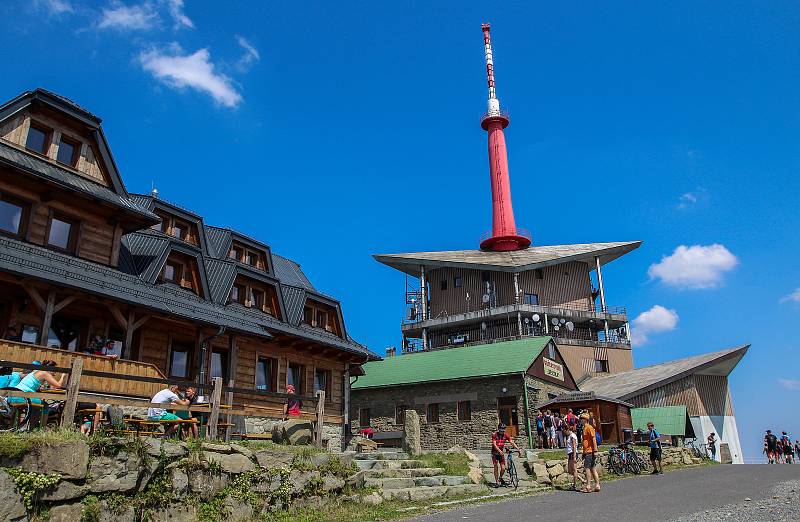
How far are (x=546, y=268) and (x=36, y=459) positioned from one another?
51.2 meters

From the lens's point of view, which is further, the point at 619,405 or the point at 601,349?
the point at 601,349

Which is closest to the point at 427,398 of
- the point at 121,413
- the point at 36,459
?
the point at 121,413

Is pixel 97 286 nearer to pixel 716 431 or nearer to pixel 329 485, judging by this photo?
pixel 329 485

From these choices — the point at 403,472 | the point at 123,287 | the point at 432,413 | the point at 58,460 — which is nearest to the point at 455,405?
the point at 432,413

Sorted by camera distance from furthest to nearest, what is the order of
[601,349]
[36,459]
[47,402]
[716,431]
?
[601,349] < [716,431] < [47,402] < [36,459]

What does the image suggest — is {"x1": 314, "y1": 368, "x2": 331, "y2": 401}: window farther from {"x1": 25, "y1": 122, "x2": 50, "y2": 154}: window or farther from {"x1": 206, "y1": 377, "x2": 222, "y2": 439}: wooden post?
{"x1": 25, "y1": 122, "x2": 50, "y2": 154}: window

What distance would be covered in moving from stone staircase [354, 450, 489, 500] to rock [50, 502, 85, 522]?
6.68m

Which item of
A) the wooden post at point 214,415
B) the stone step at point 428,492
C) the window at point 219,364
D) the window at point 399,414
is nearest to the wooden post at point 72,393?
the wooden post at point 214,415

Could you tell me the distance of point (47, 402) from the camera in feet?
34.5

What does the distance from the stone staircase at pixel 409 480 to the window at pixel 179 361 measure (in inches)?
233

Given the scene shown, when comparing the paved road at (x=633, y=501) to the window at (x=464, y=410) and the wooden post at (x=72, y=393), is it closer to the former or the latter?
the wooden post at (x=72, y=393)

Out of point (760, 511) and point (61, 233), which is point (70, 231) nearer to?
point (61, 233)

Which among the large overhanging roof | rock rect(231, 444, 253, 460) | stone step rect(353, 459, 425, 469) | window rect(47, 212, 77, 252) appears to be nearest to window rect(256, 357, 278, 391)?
stone step rect(353, 459, 425, 469)

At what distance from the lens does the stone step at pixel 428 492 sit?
554 inches
